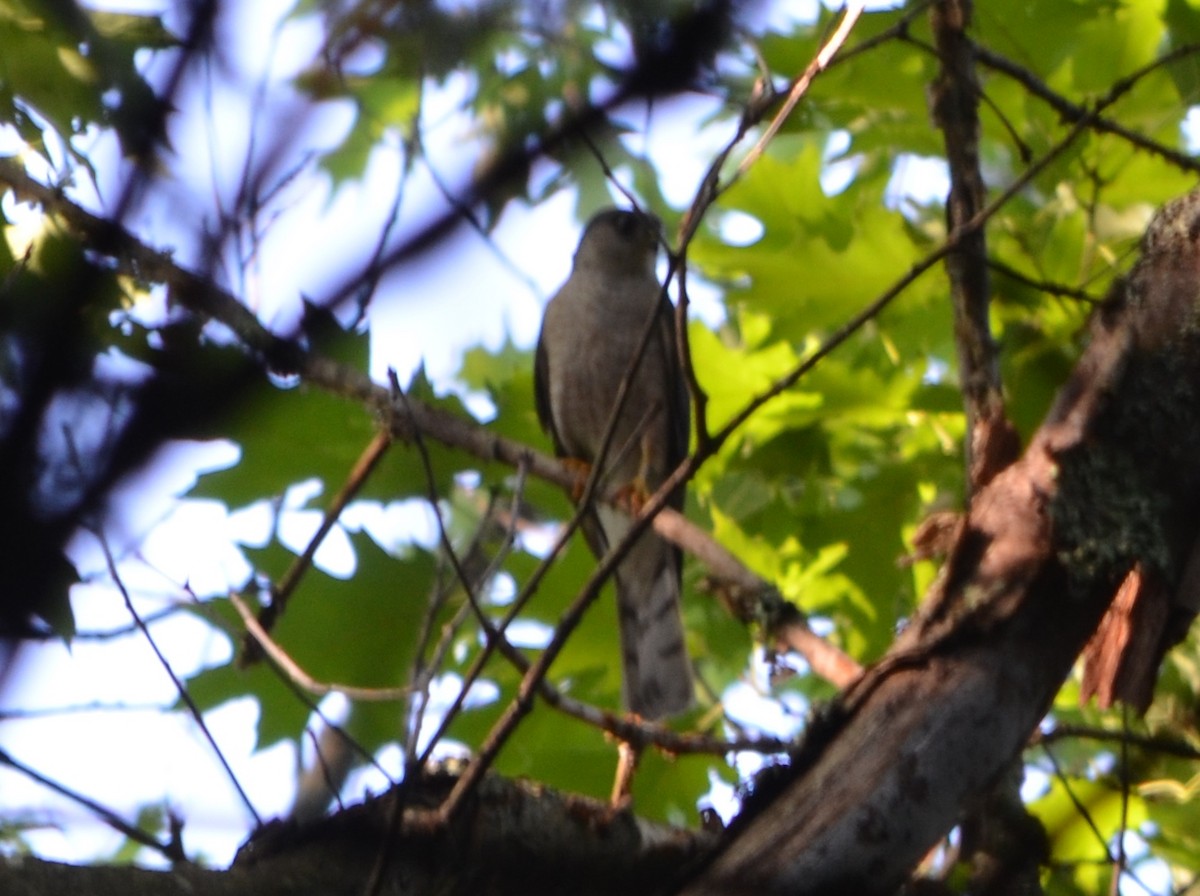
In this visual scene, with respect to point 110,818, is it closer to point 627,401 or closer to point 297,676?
point 297,676

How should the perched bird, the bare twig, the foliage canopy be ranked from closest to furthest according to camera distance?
the foliage canopy, the bare twig, the perched bird

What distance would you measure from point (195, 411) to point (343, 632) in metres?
2.27

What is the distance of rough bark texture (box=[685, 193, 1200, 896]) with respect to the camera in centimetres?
177

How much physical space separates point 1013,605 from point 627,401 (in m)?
2.74

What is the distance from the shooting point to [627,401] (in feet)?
15.1

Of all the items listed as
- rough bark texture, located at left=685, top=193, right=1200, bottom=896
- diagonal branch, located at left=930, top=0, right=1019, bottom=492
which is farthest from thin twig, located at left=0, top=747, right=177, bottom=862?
diagonal branch, located at left=930, top=0, right=1019, bottom=492

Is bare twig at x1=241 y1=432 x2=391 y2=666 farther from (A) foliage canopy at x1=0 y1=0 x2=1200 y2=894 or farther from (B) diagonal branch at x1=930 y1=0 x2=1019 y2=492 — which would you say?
(B) diagonal branch at x1=930 y1=0 x2=1019 y2=492

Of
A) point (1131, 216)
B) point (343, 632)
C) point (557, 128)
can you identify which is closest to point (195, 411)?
point (557, 128)

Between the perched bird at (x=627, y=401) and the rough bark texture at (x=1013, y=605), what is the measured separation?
90.0 inches

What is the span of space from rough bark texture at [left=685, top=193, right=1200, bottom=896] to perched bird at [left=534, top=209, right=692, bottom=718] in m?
2.29

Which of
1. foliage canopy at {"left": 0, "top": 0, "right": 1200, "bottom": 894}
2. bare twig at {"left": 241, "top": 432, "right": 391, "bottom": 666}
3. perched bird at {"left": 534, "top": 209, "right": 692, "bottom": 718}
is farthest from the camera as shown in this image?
perched bird at {"left": 534, "top": 209, "right": 692, "bottom": 718}

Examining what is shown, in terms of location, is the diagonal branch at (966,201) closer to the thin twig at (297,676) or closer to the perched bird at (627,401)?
the thin twig at (297,676)

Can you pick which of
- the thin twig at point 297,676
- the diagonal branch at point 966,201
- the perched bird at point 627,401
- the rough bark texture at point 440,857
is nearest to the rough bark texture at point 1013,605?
the rough bark texture at point 440,857

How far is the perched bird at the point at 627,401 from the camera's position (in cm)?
439
